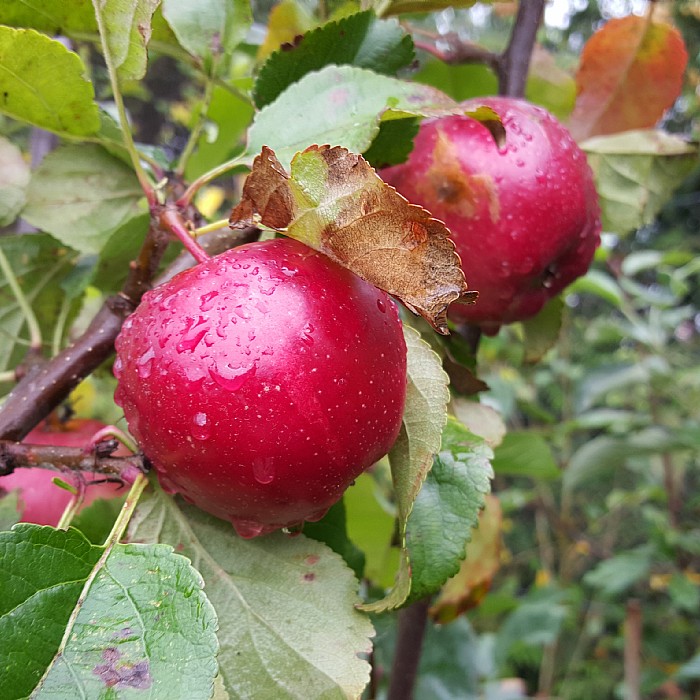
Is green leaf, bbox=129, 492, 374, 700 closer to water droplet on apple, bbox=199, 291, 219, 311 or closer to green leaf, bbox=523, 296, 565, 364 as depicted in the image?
water droplet on apple, bbox=199, 291, 219, 311

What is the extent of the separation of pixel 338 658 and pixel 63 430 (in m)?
0.34

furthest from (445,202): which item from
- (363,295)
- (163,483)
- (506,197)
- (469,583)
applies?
(469,583)

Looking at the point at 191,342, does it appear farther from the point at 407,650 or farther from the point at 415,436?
the point at 407,650

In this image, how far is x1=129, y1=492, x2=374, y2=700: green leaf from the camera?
1.32 feet

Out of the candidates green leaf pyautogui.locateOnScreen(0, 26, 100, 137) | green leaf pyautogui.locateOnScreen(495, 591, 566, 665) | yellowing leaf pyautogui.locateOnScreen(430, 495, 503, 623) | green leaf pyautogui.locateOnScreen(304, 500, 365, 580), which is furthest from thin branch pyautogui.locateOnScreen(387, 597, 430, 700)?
green leaf pyautogui.locateOnScreen(495, 591, 566, 665)

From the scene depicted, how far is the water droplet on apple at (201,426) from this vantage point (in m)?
0.35

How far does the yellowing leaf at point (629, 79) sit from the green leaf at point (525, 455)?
38cm

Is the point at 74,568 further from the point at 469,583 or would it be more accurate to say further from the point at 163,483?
the point at 469,583

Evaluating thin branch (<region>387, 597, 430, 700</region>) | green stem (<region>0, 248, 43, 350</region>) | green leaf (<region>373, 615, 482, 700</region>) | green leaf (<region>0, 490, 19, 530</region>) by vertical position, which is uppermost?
green stem (<region>0, 248, 43, 350</region>)

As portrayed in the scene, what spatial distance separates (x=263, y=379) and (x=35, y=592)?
163 millimetres

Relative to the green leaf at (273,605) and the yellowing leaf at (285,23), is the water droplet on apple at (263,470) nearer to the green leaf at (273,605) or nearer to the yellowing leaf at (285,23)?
the green leaf at (273,605)

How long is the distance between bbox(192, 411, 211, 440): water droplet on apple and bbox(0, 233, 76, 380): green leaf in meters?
0.33

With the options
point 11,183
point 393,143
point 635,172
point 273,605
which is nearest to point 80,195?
point 11,183

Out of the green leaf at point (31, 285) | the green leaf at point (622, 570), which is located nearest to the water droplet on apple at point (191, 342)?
the green leaf at point (31, 285)
